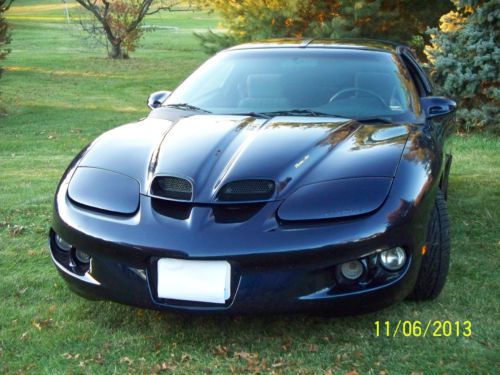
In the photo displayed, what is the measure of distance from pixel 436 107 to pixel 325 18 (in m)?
9.12

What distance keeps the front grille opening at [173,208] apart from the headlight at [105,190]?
0.31ft

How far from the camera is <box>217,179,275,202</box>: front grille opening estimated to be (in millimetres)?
3059

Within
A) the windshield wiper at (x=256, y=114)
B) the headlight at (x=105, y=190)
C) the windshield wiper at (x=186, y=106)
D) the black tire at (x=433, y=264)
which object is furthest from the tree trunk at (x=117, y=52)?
the black tire at (x=433, y=264)

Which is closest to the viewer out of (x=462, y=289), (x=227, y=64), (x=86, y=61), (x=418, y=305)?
(x=418, y=305)

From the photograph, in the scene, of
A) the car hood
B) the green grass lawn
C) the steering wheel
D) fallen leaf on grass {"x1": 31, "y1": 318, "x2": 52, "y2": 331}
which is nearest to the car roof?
the steering wheel

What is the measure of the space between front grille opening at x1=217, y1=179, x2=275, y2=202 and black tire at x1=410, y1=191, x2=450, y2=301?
0.95 m

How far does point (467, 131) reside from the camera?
1008 cm

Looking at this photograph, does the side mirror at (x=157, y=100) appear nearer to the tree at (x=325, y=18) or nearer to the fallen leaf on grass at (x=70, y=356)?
the fallen leaf on grass at (x=70, y=356)

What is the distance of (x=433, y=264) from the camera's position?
3.54 meters

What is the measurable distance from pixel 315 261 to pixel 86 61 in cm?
2196

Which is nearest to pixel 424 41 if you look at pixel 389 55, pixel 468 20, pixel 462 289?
pixel 468 20

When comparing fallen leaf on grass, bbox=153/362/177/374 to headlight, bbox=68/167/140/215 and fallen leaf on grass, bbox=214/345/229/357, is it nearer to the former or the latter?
fallen leaf on grass, bbox=214/345/229/357

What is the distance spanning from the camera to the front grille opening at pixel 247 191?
120 inches

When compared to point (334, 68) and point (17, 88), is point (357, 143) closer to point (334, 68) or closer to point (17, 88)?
point (334, 68)
